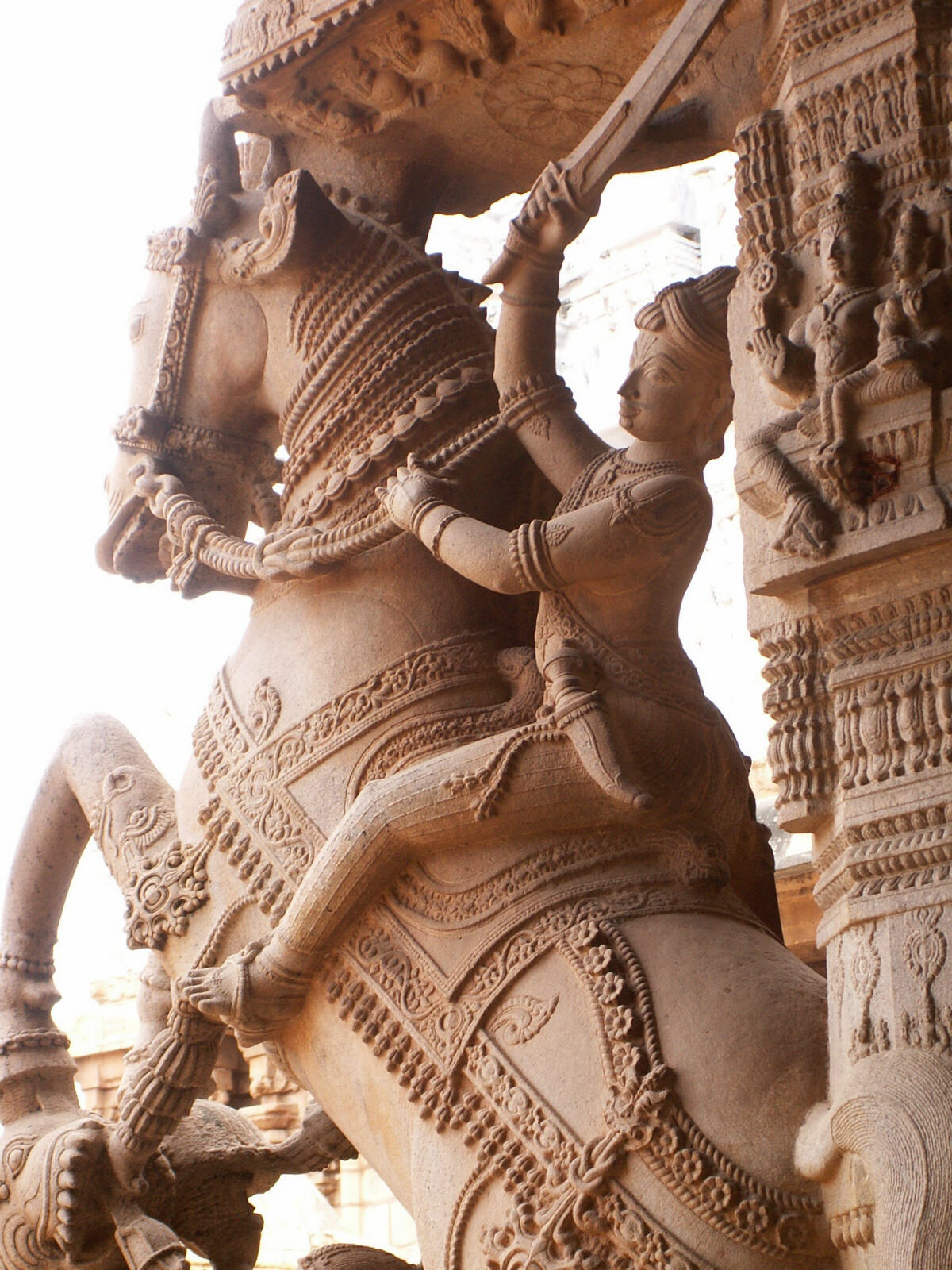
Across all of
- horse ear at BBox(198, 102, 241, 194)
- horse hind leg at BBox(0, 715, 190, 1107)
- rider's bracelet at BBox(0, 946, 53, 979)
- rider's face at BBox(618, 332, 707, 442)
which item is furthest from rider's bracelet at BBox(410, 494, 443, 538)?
rider's bracelet at BBox(0, 946, 53, 979)

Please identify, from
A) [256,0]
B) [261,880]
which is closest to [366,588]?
[261,880]

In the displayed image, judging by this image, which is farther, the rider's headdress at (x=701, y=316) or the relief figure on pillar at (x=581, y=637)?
the rider's headdress at (x=701, y=316)

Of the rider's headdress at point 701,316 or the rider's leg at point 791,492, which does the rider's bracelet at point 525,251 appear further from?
the rider's leg at point 791,492

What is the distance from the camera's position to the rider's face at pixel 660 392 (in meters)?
3.20

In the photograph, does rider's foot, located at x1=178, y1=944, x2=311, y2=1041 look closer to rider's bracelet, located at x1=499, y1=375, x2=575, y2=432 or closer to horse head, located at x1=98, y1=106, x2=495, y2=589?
horse head, located at x1=98, y1=106, x2=495, y2=589

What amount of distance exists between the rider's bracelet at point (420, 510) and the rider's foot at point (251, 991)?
855 mm

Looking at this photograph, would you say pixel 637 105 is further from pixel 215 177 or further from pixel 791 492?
pixel 215 177

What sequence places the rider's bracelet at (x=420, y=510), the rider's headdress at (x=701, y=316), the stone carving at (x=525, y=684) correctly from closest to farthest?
the stone carving at (x=525, y=684) → the rider's headdress at (x=701, y=316) → the rider's bracelet at (x=420, y=510)

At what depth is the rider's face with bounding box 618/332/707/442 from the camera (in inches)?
126

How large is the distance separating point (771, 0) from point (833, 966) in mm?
1797

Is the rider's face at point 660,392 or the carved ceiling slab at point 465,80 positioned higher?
the carved ceiling slab at point 465,80

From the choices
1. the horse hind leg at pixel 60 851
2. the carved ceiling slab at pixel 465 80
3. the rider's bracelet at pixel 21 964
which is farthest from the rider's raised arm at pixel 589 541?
the rider's bracelet at pixel 21 964

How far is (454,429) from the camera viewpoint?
3.66 meters

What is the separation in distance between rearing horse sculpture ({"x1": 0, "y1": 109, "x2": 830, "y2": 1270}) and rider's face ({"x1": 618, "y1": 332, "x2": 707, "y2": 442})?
1.29ft
